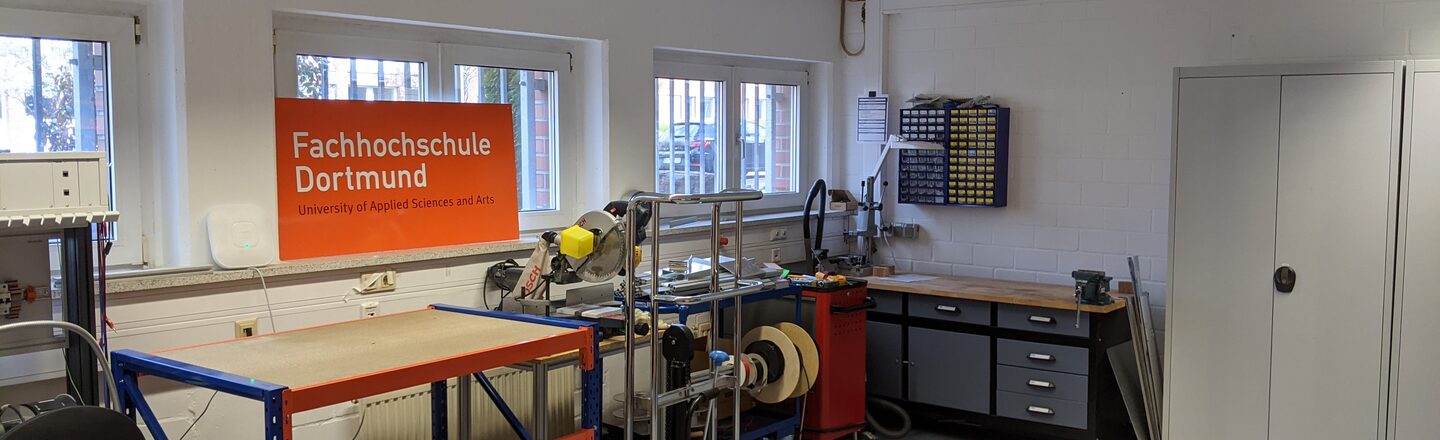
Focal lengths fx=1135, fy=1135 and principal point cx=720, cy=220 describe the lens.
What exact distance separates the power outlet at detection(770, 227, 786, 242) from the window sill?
87 cm

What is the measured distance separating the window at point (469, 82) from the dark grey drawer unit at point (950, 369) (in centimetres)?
170

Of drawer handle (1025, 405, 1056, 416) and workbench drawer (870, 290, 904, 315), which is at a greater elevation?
workbench drawer (870, 290, 904, 315)

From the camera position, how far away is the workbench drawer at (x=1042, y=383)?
15.7ft

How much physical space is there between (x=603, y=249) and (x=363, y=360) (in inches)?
42.4

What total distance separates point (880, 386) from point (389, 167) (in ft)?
8.28

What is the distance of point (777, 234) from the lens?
5637 mm

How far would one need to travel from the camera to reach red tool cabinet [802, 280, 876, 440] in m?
4.80

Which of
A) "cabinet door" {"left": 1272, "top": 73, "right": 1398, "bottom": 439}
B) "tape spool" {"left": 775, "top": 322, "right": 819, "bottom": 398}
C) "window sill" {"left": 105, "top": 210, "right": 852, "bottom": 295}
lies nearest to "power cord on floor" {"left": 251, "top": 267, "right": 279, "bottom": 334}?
"window sill" {"left": 105, "top": 210, "right": 852, "bottom": 295}

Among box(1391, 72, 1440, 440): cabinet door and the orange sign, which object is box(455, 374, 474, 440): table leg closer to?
the orange sign

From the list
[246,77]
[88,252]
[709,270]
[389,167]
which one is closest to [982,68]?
[709,270]

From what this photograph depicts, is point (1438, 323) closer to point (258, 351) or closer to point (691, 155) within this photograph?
point (691, 155)

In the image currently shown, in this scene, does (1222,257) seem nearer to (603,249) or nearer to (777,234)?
(777,234)

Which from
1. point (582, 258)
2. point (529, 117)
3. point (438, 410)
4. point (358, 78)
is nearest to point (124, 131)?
point (358, 78)

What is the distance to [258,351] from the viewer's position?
3.02 meters
